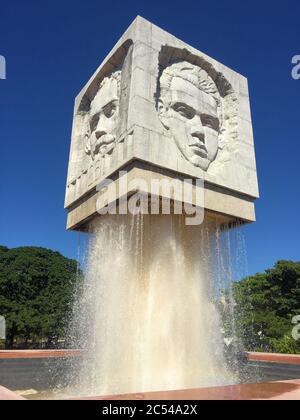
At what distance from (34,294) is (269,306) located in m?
16.3

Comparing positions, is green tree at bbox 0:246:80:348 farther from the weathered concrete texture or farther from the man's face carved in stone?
the weathered concrete texture

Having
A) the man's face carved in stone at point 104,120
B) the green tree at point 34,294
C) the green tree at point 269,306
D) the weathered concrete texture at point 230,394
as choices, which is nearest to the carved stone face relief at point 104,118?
the man's face carved in stone at point 104,120

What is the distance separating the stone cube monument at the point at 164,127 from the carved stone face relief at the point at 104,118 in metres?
0.02

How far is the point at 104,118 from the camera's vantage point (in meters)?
9.95

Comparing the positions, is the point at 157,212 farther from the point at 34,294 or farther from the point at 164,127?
the point at 34,294

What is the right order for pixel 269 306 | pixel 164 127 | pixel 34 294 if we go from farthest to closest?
pixel 269 306, pixel 34 294, pixel 164 127

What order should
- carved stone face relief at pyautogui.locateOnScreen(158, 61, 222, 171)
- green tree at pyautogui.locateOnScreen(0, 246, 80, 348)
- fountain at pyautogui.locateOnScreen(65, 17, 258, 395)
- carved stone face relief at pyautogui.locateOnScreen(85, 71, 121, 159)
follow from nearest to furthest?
fountain at pyautogui.locateOnScreen(65, 17, 258, 395)
carved stone face relief at pyautogui.locateOnScreen(158, 61, 222, 171)
carved stone face relief at pyautogui.locateOnScreen(85, 71, 121, 159)
green tree at pyautogui.locateOnScreen(0, 246, 80, 348)

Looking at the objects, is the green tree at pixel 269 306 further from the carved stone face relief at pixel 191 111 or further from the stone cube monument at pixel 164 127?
the carved stone face relief at pixel 191 111

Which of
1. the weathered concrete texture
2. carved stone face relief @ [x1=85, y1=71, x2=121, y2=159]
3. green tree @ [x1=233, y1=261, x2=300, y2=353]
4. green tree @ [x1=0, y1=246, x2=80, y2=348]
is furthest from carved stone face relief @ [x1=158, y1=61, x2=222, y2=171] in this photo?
green tree @ [x1=0, y1=246, x2=80, y2=348]

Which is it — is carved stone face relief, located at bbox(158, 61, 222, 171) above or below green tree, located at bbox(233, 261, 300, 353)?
above

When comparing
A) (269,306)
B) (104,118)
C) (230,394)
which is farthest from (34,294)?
(230,394)

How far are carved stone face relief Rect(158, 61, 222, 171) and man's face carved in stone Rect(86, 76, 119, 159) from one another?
4.11ft

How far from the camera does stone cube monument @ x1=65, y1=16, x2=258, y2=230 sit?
823 centimetres
